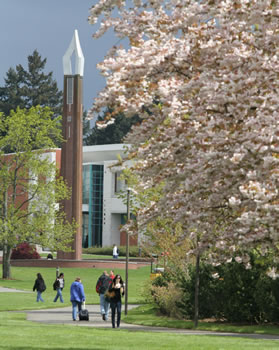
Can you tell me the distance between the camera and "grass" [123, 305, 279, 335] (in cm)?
2256

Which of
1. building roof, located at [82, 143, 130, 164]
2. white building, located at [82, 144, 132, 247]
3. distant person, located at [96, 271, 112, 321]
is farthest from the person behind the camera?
building roof, located at [82, 143, 130, 164]

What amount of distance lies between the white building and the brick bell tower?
22.8 metres

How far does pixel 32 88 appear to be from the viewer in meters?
128

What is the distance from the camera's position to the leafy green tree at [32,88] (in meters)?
124

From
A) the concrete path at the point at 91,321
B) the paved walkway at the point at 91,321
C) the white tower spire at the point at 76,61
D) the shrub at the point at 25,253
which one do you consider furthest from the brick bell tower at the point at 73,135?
the concrete path at the point at 91,321

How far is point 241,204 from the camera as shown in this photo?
897 centimetres

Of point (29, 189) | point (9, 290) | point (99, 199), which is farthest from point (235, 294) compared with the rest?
point (99, 199)

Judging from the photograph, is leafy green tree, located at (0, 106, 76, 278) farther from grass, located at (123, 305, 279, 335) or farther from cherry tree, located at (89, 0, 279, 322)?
cherry tree, located at (89, 0, 279, 322)

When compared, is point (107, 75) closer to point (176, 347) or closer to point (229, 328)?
point (176, 347)

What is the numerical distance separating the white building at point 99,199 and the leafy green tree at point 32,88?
122ft

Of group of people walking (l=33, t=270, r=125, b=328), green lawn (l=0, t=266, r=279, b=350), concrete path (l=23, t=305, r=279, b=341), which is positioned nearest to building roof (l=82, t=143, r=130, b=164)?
concrete path (l=23, t=305, r=279, b=341)

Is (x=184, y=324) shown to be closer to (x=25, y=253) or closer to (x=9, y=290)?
(x=9, y=290)

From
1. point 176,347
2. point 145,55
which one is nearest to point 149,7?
point 145,55

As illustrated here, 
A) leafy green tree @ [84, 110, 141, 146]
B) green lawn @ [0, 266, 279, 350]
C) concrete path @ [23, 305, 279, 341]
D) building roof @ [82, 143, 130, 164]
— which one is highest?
leafy green tree @ [84, 110, 141, 146]
